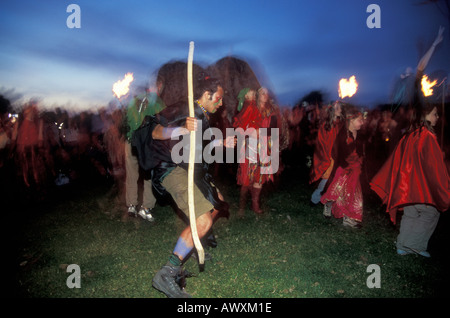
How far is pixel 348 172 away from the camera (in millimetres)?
5516

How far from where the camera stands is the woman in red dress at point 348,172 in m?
5.31

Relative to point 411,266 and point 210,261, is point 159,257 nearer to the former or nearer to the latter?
point 210,261

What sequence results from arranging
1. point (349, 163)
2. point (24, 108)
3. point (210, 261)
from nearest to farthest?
1. point (210, 261)
2. point (349, 163)
3. point (24, 108)

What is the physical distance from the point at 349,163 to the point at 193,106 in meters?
3.41

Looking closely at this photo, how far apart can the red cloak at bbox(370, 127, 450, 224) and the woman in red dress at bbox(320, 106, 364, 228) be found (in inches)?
36.6

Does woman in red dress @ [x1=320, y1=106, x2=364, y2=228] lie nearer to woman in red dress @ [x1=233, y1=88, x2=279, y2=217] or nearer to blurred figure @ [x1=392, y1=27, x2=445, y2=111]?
blurred figure @ [x1=392, y1=27, x2=445, y2=111]

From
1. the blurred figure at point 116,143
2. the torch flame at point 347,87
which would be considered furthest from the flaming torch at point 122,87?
the torch flame at point 347,87

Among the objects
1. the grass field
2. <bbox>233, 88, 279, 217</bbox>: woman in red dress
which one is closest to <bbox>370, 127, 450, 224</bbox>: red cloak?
the grass field

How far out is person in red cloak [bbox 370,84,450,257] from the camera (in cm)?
409

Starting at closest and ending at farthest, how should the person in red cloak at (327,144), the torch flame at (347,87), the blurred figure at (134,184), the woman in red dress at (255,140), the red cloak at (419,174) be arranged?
the red cloak at (419,174) → the blurred figure at (134,184) → the woman in red dress at (255,140) → the person in red cloak at (327,144) → the torch flame at (347,87)

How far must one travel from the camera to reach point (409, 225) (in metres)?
4.38

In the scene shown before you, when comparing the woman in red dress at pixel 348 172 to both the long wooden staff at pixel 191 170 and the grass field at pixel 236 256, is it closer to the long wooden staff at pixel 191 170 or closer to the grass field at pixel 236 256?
the grass field at pixel 236 256

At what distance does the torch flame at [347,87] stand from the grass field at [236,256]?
102 inches
